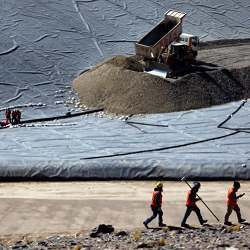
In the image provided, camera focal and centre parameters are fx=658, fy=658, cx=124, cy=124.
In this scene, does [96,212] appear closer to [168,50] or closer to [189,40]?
[168,50]

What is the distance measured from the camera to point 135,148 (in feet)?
68.0

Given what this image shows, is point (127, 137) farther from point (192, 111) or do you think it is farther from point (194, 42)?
point (194, 42)

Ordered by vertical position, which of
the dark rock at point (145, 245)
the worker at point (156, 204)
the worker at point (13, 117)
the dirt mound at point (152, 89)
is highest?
the dirt mound at point (152, 89)

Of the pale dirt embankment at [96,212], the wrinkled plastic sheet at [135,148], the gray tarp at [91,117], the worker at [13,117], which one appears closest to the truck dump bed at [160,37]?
the gray tarp at [91,117]

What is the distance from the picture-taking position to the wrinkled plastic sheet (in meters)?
19.3

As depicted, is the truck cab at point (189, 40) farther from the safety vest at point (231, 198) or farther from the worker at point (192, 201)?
the worker at point (192, 201)

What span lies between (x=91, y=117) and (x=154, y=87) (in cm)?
280

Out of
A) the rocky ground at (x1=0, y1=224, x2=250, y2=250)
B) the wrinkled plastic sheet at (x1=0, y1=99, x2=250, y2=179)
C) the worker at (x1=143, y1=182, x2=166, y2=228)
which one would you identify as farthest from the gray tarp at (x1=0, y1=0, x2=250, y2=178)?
the rocky ground at (x1=0, y1=224, x2=250, y2=250)

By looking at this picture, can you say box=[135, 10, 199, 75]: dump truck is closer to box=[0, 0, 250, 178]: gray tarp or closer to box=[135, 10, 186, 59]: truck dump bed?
box=[135, 10, 186, 59]: truck dump bed

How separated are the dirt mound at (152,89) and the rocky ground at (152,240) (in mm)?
10860

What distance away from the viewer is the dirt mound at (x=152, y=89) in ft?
82.6

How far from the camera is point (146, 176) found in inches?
760

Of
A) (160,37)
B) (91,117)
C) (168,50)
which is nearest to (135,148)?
(91,117)

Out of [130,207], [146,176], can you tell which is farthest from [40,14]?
[130,207]
